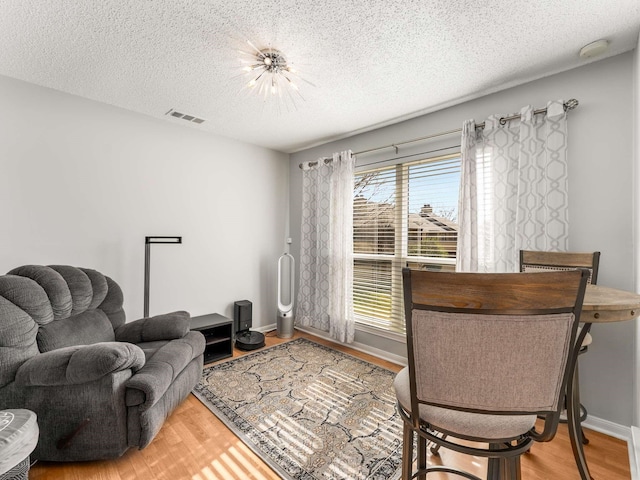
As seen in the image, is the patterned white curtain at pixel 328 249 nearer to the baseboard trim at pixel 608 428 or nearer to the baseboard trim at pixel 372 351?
the baseboard trim at pixel 372 351

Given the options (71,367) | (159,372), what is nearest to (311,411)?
(159,372)

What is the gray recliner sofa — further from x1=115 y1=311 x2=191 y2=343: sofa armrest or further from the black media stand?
the black media stand

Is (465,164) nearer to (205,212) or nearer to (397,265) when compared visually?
(397,265)

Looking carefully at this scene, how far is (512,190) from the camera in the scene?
2254mm

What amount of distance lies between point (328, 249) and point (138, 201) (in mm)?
2053

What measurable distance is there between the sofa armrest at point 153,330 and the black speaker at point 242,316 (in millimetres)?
1115

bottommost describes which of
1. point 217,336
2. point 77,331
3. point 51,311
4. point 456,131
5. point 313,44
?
point 217,336

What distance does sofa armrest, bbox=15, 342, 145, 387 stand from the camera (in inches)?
60.3

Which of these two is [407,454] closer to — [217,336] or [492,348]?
[492,348]

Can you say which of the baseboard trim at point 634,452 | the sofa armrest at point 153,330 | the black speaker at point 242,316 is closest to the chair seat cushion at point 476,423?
the baseboard trim at point 634,452

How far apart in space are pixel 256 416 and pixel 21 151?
106 inches

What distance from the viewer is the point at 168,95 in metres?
2.53

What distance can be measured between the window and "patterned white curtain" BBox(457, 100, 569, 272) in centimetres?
26

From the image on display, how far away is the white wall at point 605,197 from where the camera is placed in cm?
188
